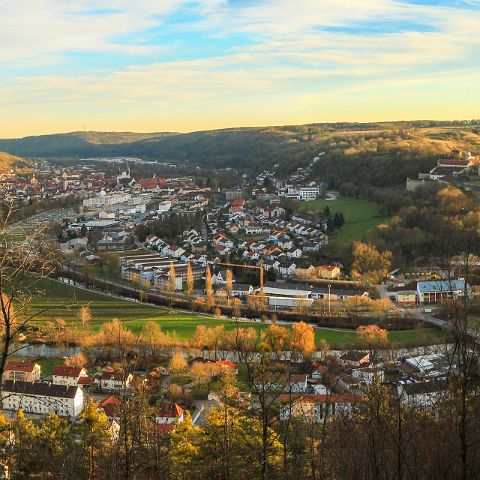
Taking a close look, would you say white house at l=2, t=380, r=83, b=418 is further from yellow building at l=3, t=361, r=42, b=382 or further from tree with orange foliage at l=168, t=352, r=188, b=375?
tree with orange foliage at l=168, t=352, r=188, b=375

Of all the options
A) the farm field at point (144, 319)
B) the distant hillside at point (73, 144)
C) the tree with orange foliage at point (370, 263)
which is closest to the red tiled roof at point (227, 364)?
the farm field at point (144, 319)

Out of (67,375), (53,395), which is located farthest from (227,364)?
(53,395)

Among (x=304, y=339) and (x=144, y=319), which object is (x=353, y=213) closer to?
(x=144, y=319)

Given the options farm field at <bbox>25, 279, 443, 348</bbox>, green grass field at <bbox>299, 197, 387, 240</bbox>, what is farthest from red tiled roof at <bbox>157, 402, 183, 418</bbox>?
green grass field at <bbox>299, 197, 387, 240</bbox>

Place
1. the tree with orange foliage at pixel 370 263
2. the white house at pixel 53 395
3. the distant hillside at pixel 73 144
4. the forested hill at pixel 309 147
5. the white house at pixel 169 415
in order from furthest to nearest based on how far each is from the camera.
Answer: the distant hillside at pixel 73 144 < the forested hill at pixel 309 147 < the tree with orange foliage at pixel 370 263 < the white house at pixel 53 395 < the white house at pixel 169 415

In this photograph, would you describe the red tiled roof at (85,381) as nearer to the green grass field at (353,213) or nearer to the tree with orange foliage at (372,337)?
the tree with orange foliage at (372,337)
